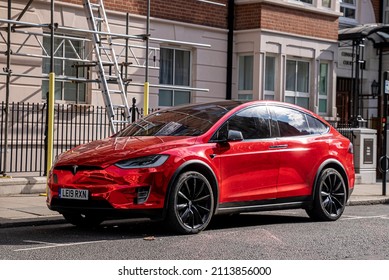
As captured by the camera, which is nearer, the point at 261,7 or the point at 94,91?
the point at 94,91

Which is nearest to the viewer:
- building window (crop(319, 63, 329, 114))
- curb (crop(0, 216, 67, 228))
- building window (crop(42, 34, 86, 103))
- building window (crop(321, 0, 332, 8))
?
curb (crop(0, 216, 67, 228))

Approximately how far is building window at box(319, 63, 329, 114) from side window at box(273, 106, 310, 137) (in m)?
11.5

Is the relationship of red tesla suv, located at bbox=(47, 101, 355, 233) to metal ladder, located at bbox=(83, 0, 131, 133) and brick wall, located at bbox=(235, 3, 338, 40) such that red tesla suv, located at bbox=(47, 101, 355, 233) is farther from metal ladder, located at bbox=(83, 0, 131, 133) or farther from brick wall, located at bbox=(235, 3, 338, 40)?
brick wall, located at bbox=(235, 3, 338, 40)

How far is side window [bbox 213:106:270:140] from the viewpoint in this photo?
439 inches

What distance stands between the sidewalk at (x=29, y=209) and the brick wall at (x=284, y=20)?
588 centimetres

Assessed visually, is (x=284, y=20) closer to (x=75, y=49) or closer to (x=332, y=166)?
(x=75, y=49)

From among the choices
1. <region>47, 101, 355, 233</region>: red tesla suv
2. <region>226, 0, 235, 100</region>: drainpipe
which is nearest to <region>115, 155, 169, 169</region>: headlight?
<region>47, 101, 355, 233</region>: red tesla suv

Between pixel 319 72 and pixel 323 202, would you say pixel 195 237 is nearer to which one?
pixel 323 202

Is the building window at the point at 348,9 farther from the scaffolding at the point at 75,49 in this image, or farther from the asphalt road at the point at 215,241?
the asphalt road at the point at 215,241

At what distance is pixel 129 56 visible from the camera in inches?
754

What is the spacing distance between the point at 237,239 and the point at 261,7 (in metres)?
11.9

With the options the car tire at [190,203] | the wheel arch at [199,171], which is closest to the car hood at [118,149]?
the wheel arch at [199,171]

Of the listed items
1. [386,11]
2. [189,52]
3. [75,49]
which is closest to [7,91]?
[75,49]
